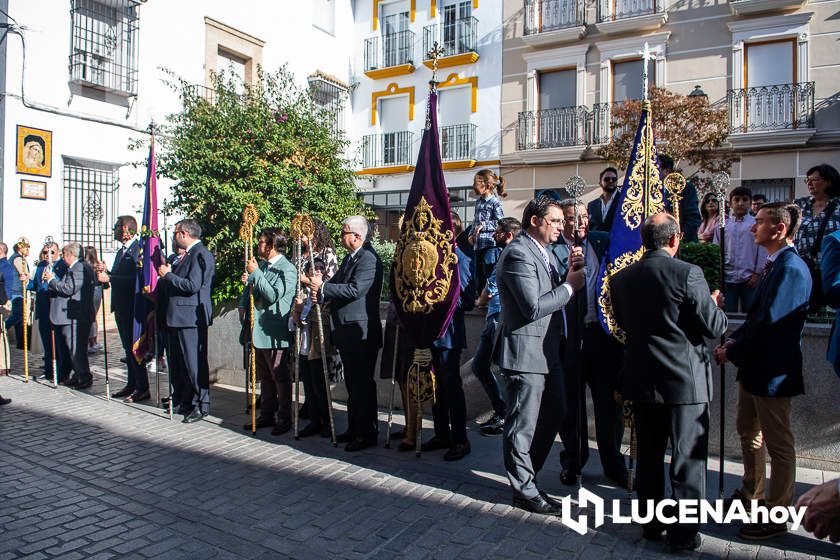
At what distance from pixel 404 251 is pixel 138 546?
3.00 metres

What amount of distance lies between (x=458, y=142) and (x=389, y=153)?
282 centimetres

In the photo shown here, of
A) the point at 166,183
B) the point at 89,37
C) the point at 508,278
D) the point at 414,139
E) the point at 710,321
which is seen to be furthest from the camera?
the point at 414,139

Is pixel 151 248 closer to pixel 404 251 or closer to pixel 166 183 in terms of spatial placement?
pixel 404 251

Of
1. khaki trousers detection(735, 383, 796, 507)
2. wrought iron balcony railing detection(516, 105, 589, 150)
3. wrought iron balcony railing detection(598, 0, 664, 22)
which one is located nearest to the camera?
khaki trousers detection(735, 383, 796, 507)

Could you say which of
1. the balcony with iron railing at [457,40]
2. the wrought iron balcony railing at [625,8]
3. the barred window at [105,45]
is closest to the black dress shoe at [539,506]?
the barred window at [105,45]

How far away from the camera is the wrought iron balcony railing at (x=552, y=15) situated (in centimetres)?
1884

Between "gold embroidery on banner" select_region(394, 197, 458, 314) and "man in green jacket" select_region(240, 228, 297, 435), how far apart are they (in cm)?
136

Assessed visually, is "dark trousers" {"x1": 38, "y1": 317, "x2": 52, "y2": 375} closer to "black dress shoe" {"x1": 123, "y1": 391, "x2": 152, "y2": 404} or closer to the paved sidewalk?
"black dress shoe" {"x1": 123, "y1": 391, "x2": 152, "y2": 404}

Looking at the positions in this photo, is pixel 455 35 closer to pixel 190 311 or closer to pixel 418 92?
pixel 418 92

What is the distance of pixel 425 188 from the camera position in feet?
18.4

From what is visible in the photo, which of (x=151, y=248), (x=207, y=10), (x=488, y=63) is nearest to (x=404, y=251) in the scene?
(x=151, y=248)

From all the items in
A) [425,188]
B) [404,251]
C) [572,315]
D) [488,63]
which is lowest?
[572,315]

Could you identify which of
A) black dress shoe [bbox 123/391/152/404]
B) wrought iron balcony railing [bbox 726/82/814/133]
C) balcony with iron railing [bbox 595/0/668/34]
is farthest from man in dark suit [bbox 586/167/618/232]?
balcony with iron railing [bbox 595/0/668/34]

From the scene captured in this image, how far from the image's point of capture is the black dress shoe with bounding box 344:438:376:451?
18.5 feet
